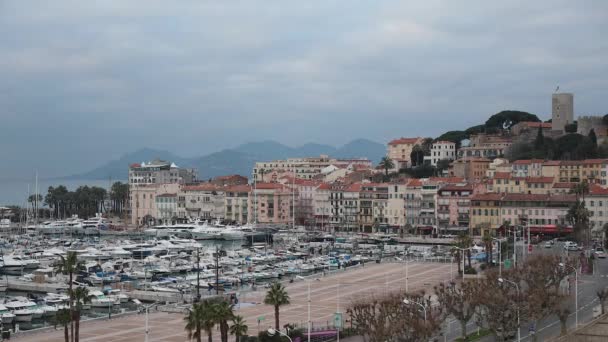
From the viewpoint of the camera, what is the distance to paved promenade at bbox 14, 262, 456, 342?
4606cm

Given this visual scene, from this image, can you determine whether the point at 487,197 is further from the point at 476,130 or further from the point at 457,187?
the point at 476,130

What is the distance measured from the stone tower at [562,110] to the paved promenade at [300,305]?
223 ft

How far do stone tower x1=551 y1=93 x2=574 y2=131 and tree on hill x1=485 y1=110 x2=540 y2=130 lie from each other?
11.9 m

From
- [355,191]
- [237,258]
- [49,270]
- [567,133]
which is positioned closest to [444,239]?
[355,191]

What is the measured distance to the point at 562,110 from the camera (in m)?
137

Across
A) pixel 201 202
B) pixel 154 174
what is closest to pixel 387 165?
pixel 201 202

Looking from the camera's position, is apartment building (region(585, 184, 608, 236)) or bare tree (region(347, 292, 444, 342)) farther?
apartment building (region(585, 184, 608, 236))

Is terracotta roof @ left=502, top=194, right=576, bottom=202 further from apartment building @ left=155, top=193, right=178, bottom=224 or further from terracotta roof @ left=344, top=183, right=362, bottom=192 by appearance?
apartment building @ left=155, top=193, right=178, bottom=224

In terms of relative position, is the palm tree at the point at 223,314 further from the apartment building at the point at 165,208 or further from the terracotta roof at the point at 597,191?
the apartment building at the point at 165,208

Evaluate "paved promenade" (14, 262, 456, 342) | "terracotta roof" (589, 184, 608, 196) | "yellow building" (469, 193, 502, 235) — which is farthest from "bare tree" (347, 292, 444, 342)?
"yellow building" (469, 193, 502, 235)

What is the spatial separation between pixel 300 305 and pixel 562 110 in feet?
311

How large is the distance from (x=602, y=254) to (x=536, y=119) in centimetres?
8035

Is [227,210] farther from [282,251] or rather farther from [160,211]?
[282,251]

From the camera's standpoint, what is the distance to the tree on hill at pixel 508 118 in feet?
494
